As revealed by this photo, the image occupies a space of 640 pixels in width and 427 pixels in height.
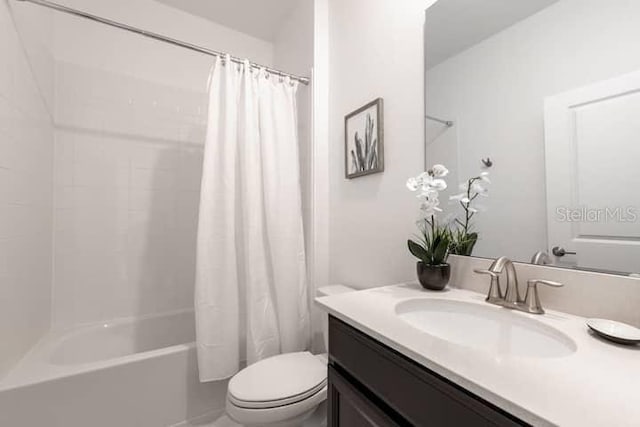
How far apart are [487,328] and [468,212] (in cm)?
39

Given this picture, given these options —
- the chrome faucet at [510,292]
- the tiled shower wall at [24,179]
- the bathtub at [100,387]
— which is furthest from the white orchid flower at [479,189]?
the tiled shower wall at [24,179]

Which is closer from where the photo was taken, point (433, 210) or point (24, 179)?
point (433, 210)

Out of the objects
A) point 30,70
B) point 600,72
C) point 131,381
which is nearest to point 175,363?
point 131,381

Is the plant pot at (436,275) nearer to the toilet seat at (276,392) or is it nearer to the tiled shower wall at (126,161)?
the toilet seat at (276,392)

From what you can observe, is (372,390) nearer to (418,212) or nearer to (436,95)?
(418,212)

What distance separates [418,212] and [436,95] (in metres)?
0.47

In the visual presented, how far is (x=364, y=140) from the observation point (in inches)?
53.8

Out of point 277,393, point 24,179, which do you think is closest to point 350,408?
point 277,393

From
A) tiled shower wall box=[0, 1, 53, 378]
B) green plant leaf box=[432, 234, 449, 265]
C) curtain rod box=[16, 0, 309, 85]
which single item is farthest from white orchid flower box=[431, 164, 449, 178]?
tiled shower wall box=[0, 1, 53, 378]

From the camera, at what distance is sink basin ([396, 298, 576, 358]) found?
604 mm

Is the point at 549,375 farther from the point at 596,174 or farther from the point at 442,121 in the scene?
the point at 442,121

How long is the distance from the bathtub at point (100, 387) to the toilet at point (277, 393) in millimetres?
472

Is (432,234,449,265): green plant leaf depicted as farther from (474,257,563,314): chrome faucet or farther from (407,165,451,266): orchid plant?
(474,257,563,314): chrome faucet

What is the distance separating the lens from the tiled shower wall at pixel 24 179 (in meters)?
1.06
